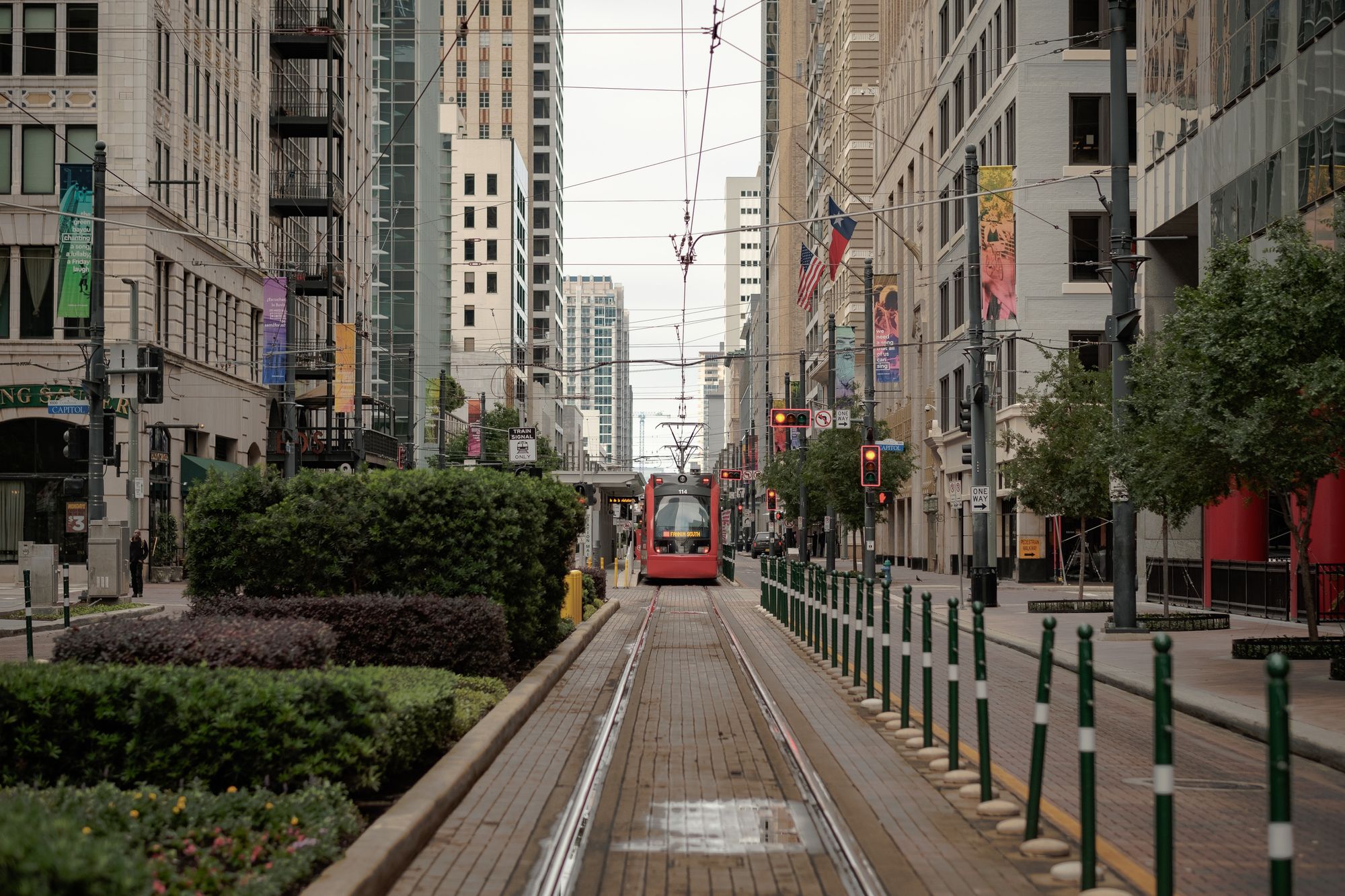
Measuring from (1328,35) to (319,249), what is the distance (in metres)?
49.8

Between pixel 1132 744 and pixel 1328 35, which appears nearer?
pixel 1132 744

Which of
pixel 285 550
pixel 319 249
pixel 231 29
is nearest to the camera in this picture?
pixel 285 550

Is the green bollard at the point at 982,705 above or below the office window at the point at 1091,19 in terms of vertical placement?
below

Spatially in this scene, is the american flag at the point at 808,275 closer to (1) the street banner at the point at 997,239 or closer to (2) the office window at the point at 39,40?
(1) the street banner at the point at 997,239

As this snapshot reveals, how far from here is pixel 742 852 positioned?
8.34 meters

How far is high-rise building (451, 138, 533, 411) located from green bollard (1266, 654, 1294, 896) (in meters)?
125

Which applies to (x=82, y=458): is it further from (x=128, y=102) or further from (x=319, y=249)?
(x=319, y=249)

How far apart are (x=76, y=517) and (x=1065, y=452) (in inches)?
1067

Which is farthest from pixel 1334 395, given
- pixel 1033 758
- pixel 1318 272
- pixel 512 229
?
pixel 512 229

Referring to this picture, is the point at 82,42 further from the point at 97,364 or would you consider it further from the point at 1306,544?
the point at 1306,544

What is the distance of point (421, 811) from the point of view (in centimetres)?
841

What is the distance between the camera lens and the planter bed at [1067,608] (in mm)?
31516

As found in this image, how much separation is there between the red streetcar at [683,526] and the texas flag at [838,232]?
347 inches

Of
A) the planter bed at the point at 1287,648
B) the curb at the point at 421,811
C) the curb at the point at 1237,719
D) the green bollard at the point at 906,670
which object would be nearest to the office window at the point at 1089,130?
the planter bed at the point at 1287,648
